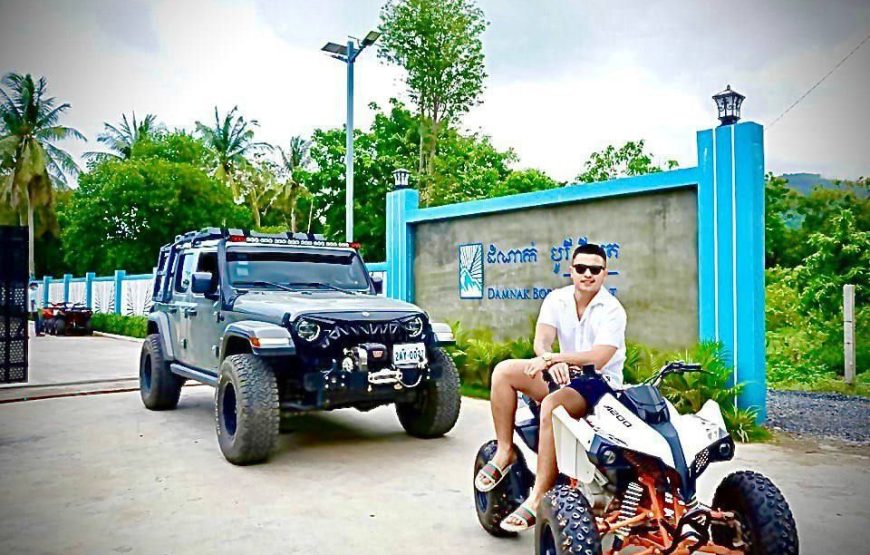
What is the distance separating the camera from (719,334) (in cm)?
755

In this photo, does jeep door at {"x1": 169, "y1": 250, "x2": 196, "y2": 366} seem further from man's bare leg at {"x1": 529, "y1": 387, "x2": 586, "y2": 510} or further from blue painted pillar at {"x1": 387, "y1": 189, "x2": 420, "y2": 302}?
man's bare leg at {"x1": 529, "y1": 387, "x2": 586, "y2": 510}

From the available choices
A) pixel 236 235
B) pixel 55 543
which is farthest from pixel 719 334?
pixel 55 543

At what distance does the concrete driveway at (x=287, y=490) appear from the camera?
4.29 meters

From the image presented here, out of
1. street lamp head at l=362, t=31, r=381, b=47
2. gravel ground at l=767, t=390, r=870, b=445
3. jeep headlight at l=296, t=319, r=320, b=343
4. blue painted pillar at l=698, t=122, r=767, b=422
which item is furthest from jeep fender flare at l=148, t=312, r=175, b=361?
street lamp head at l=362, t=31, r=381, b=47

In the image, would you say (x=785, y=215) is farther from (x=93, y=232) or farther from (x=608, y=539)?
(x=93, y=232)

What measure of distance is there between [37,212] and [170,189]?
42.5 feet

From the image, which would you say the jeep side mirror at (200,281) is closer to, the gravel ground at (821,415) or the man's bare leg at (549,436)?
the man's bare leg at (549,436)

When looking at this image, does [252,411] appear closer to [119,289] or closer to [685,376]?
[685,376]

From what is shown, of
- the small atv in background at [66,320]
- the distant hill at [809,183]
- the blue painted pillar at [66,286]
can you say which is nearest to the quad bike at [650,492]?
the distant hill at [809,183]

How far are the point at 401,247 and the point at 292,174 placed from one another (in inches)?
1018

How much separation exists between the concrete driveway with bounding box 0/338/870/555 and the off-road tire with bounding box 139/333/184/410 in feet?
1.99

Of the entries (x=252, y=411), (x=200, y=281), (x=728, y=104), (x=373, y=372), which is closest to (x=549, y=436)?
(x=373, y=372)

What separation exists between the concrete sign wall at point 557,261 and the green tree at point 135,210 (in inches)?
804

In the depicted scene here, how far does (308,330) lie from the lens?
19.7ft
